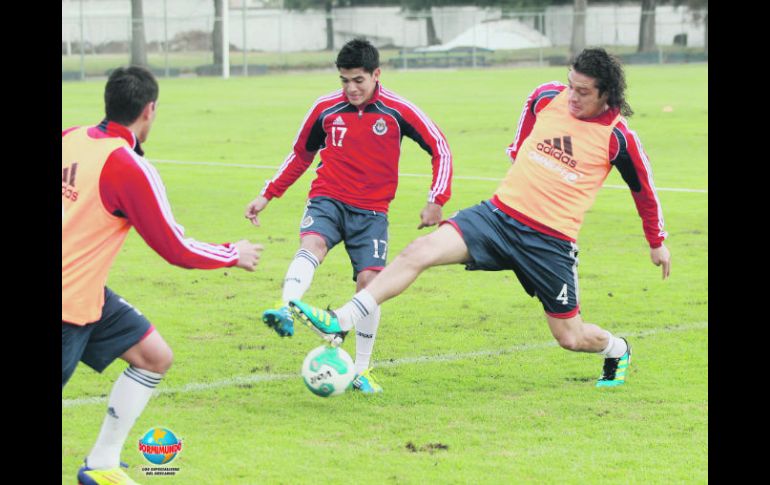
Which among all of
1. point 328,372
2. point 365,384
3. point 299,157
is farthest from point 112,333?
point 299,157

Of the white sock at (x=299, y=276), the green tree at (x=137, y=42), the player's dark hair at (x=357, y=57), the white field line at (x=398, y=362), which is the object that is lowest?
the white field line at (x=398, y=362)

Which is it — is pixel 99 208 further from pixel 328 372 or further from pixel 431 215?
pixel 431 215

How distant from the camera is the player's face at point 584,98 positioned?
25.4ft

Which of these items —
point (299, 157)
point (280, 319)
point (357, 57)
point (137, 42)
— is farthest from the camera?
point (137, 42)

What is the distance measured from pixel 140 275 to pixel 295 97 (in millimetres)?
26531

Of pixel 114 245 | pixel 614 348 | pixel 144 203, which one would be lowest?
pixel 614 348

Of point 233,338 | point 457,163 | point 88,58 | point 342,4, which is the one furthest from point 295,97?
point 342,4

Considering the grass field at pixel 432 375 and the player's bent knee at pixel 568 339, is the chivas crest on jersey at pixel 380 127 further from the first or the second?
the player's bent knee at pixel 568 339

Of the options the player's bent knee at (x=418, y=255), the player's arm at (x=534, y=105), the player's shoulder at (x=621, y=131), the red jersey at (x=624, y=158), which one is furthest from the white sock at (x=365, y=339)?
the player's shoulder at (x=621, y=131)

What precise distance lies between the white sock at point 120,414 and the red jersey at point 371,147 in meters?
2.79

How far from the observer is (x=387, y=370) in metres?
8.73

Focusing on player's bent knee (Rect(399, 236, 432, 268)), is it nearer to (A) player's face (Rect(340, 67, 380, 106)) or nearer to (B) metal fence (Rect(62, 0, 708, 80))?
(A) player's face (Rect(340, 67, 380, 106))

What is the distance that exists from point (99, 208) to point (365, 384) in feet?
9.24

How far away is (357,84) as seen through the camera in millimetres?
8617
